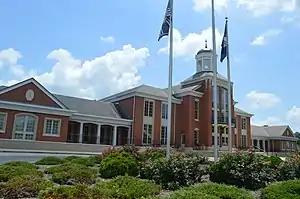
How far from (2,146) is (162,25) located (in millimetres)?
18194

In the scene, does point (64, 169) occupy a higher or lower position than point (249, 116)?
lower

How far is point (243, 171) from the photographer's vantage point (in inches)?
468

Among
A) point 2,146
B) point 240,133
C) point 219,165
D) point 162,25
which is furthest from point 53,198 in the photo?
point 240,133

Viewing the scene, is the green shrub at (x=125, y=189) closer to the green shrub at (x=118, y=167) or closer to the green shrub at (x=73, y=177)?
the green shrub at (x=73, y=177)

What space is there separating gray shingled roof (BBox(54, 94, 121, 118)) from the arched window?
247 inches

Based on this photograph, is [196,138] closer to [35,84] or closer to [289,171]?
[35,84]

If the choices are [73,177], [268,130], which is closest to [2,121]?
[73,177]

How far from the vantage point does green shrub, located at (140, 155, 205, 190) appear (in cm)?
1160

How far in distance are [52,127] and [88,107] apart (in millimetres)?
7520

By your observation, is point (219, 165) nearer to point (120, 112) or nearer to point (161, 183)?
point (161, 183)

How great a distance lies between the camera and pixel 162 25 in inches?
755

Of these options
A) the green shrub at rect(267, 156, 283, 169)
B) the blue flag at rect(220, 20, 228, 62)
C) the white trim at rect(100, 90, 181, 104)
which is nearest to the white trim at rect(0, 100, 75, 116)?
the white trim at rect(100, 90, 181, 104)

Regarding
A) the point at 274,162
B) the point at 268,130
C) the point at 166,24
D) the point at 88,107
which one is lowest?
the point at 274,162

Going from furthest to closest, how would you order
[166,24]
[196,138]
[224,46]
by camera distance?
[196,138], [224,46], [166,24]
